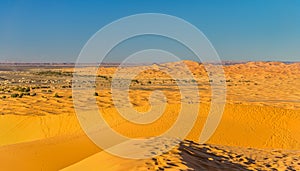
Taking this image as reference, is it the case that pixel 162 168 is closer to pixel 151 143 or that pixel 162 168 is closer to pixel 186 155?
pixel 186 155

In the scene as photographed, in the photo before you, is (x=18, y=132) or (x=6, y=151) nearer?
(x=6, y=151)

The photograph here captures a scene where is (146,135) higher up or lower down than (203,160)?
lower down

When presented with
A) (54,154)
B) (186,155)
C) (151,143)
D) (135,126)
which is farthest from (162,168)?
(135,126)

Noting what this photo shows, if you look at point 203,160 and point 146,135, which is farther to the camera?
point 146,135

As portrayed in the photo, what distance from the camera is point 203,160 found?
7.68 metres

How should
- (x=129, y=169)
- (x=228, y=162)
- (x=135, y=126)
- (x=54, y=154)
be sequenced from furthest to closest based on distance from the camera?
(x=135, y=126) → (x=54, y=154) → (x=228, y=162) → (x=129, y=169)

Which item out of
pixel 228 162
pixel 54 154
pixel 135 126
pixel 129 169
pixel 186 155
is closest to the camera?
pixel 129 169

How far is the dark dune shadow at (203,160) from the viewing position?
6999 mm

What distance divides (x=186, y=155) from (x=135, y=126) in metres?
5.62

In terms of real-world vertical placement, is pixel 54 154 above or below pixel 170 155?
below

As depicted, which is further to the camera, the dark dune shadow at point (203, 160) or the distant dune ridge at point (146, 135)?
the distant dune ridge at point (146, 135)

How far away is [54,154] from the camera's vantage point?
8875 mm

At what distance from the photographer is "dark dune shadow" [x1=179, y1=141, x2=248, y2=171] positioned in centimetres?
700

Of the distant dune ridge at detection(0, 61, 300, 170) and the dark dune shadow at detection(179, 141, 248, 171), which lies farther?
the distant dune ridge at detection(0, 61, 300, 170)
